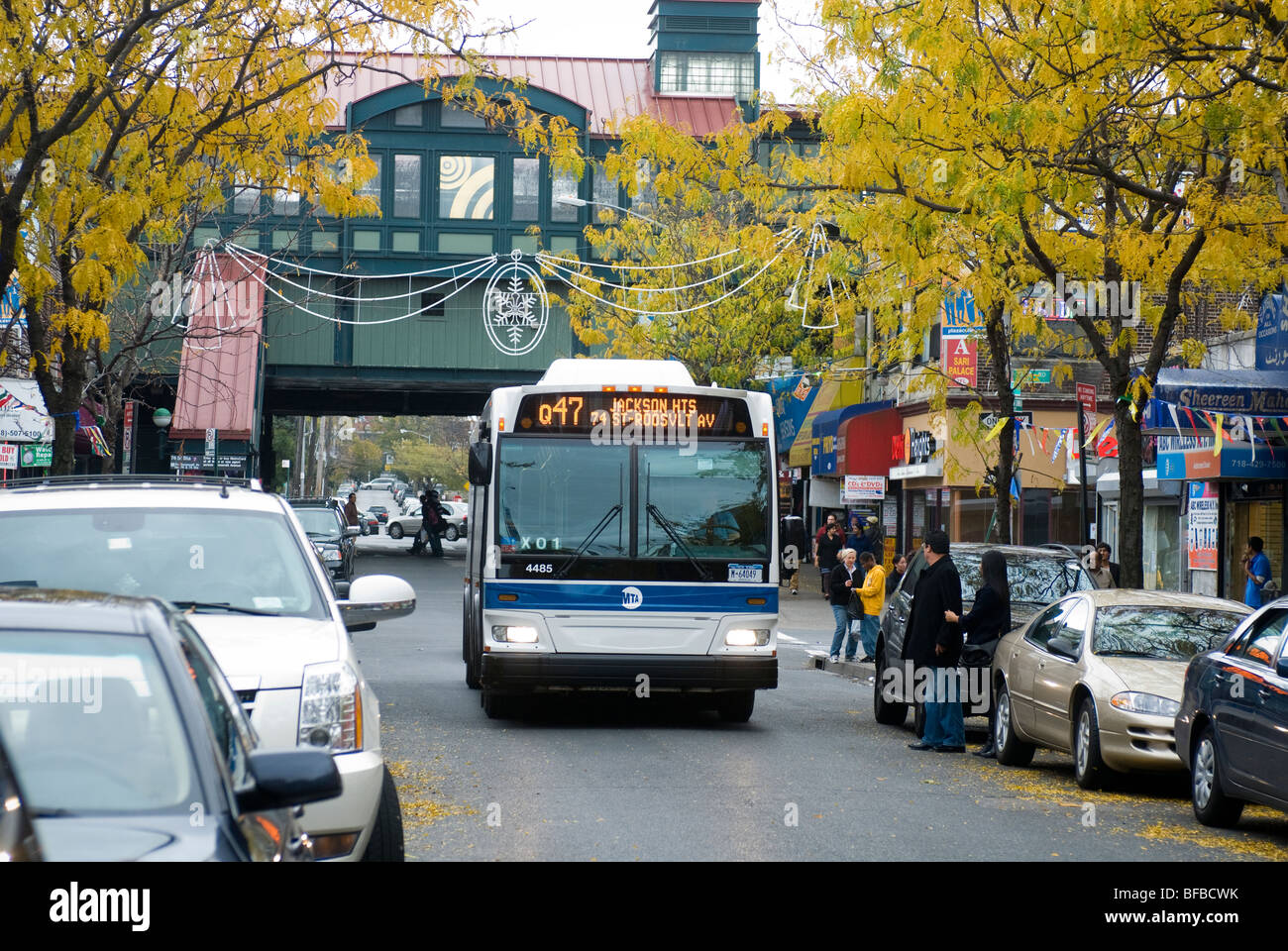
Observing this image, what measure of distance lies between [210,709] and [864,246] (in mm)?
14335

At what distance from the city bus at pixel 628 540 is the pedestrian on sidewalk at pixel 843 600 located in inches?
353

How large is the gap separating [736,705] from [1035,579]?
3.98 m

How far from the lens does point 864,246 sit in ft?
59.1

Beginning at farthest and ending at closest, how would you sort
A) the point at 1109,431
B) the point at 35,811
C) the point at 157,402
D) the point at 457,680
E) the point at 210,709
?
the point at 157,402 < the point at 1109,431 < the point at 457,680 < the point at 210,709 < the point at 35,811

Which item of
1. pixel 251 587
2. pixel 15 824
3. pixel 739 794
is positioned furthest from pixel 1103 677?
pixel 15 824

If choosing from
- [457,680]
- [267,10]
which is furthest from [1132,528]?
[267,10]

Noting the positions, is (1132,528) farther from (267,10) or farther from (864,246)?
(267,10)

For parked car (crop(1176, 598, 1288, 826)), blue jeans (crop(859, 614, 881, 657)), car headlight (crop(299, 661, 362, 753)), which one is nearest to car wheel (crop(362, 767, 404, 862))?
car headlight (crop(299, 661, 362, 753))

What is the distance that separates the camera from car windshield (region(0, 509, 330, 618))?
754 cm

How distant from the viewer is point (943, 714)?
1390 centimetres

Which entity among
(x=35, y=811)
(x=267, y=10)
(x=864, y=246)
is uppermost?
(x=267, y=10)

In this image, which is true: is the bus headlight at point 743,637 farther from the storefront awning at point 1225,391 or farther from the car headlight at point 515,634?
the storefront awning at point 1225,391

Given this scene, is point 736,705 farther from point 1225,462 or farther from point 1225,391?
point 1225,462

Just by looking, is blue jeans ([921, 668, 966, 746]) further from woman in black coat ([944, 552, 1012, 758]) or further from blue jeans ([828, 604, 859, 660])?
blue jeans ([828, 604, 859, 660])
